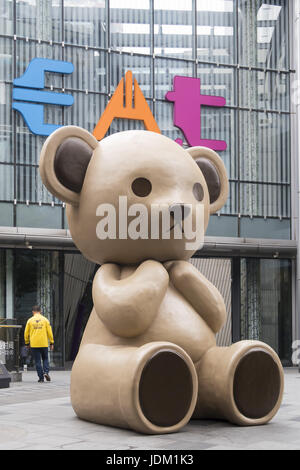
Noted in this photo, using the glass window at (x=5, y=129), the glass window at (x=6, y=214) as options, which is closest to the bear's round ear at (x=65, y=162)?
the glass window at (x=6, y=214)

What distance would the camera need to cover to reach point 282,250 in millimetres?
17047

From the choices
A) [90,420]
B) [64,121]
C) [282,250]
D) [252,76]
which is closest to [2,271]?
[64,121]

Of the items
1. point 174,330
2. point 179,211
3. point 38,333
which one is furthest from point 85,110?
point 174,330

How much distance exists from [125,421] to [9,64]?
36.5ft

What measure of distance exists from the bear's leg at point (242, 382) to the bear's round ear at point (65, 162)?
83.6 inches

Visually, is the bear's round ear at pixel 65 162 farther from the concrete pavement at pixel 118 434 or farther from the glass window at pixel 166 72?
the glass window at pixel 166 72

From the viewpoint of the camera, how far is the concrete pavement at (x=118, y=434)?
5629 mm

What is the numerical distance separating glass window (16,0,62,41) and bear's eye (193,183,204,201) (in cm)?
984

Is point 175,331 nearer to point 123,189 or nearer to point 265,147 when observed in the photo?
point 123,189

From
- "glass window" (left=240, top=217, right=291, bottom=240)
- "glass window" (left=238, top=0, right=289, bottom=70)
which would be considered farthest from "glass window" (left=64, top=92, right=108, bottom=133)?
"glass window" (left=240, top=217, right=291, bottom=240)

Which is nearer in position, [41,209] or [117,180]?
[117,180]

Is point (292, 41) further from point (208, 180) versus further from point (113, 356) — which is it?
point (113, 356)

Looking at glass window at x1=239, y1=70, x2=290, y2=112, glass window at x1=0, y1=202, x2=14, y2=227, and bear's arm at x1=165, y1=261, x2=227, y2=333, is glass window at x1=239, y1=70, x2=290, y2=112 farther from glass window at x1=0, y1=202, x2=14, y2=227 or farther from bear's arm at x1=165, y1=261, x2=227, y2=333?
bear's arm at x1=165, y1=261, x2=227, y2=333

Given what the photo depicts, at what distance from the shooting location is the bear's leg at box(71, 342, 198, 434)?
5898 millimetres
